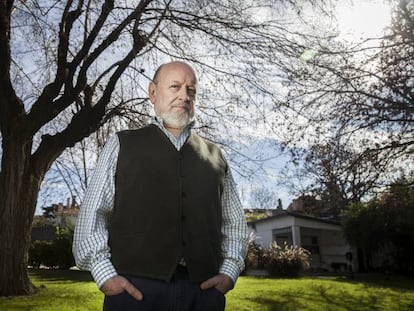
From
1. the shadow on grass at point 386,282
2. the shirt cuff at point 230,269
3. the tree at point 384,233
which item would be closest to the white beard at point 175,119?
the shirt cuff at point 230,269

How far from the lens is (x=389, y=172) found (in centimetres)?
1088

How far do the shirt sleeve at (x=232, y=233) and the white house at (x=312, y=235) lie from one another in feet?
83.1

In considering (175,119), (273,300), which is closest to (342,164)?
(273,300)

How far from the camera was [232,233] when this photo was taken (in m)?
2.40

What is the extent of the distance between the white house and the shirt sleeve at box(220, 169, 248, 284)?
83.1ft

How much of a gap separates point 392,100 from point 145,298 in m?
9.30

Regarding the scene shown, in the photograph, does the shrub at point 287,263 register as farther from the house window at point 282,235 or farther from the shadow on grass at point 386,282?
the house window at point 282,235

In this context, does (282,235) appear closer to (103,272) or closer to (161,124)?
(161,124)

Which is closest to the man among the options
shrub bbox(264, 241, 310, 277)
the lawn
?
the lawn

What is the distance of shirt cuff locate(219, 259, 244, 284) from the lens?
217 cm

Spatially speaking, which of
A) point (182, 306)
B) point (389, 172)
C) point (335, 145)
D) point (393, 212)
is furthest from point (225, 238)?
point (393, 212)

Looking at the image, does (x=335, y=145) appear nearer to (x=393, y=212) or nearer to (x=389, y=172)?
(x=389, y=172)

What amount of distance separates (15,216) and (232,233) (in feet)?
24.9

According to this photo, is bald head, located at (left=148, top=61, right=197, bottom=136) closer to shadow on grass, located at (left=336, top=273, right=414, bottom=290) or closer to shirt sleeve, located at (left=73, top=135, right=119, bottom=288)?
shirt sleeve, located at (left=73, top=135, right=119, bottom=288)
